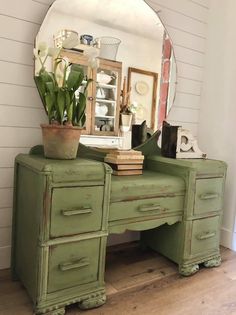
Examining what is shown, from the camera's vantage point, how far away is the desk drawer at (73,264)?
1.31 m

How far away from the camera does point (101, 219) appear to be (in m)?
1.39

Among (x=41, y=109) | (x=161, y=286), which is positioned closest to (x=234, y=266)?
(x=161, y=286)

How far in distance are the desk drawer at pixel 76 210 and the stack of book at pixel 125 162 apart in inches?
12.9

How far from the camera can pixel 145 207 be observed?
1559 mm

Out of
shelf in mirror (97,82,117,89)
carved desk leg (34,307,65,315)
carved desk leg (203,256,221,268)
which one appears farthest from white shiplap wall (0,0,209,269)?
carved desk leg (203,256,221,268)

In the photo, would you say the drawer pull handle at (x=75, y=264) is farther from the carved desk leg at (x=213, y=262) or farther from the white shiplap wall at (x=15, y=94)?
the carved desk leg at (x=213, y=262)

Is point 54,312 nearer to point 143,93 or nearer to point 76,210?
point 76,210

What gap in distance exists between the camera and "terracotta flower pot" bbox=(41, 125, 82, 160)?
140 cm

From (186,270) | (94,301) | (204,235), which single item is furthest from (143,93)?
(94,301)

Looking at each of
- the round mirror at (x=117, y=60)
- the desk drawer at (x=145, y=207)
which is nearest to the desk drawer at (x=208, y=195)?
the desk drawer at (x=145, y=207)

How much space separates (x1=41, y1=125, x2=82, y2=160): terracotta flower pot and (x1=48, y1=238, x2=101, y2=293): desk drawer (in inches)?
16.6

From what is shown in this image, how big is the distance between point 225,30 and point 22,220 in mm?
1985

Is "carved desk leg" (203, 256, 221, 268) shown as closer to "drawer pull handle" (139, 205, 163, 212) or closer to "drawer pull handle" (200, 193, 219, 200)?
"drawer pull handle" (200, 193, 219, 200)

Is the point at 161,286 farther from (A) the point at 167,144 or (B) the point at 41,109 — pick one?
(B) the point at 41,109
